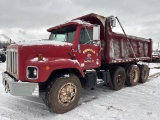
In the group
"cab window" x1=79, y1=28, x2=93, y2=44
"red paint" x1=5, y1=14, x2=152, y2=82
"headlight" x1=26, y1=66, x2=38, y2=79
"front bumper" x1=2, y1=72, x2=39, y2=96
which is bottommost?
"front bumper" x1=2, y1=72, x2=39, y2=96

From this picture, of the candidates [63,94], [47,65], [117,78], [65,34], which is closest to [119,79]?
[117,78]

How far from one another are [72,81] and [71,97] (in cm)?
46

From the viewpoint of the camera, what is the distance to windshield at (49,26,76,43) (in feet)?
19.0

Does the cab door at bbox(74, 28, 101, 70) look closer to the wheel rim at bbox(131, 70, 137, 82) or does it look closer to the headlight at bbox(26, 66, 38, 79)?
the headlight at bbox(26, 66, 38, 79)

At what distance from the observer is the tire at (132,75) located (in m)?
8.34

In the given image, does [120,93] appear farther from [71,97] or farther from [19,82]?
[19,82]

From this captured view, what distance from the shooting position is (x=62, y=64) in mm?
4836

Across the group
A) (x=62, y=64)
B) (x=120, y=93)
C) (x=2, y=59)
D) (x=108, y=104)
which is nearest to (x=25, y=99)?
(x=62, y=64)

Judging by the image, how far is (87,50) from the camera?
5926 millimetres

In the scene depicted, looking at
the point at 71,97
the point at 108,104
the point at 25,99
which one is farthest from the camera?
the point at 25,99

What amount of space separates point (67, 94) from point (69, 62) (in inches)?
→ 34.4

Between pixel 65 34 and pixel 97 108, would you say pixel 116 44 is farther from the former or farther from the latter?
pixel 97 108

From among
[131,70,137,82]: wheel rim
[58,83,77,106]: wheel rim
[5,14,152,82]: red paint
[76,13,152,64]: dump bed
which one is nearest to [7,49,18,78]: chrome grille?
[5,14,152,82]: red paint

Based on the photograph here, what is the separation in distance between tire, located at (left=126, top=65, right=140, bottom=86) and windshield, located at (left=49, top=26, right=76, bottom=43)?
3.78 metres
